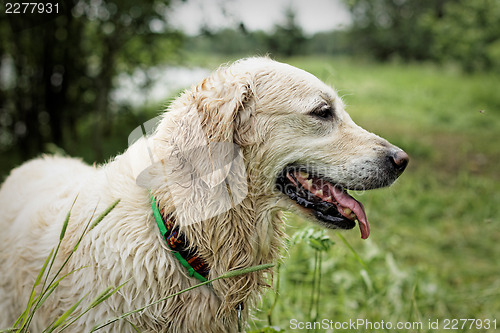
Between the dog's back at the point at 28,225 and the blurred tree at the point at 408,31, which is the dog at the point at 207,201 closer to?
the dog's back at the point at 28,225

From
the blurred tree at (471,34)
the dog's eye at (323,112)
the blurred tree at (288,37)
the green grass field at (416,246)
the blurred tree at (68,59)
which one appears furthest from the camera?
the blurred tree at (471,34)

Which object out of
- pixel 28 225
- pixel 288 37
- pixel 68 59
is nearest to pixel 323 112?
pixel 28 225

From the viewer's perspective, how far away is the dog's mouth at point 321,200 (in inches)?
85.0

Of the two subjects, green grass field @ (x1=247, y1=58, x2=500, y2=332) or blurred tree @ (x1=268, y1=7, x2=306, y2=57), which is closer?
green grass field @ (x1=247, y1=58, x2=500, y2=332)

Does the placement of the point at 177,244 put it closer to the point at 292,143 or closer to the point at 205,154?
the point at 205,154

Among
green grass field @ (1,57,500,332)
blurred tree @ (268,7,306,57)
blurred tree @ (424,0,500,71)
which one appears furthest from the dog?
blurred tree @ (424,0,500,71)

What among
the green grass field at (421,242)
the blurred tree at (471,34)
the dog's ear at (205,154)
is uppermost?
the dog's ear at (205,154)

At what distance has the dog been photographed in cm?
197

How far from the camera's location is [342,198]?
2.21 metres

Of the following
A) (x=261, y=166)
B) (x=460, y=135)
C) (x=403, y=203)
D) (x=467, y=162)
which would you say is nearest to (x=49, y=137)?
(x=403, y=203)

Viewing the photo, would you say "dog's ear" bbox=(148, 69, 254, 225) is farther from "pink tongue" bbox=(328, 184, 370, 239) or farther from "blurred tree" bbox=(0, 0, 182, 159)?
"blurred tree" bbox=(0, 0, 182, 159)

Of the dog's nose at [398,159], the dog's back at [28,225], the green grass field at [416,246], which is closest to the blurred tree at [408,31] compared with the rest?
the green grass field at [416,246]

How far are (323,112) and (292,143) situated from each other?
244mm

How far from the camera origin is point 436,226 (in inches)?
202
